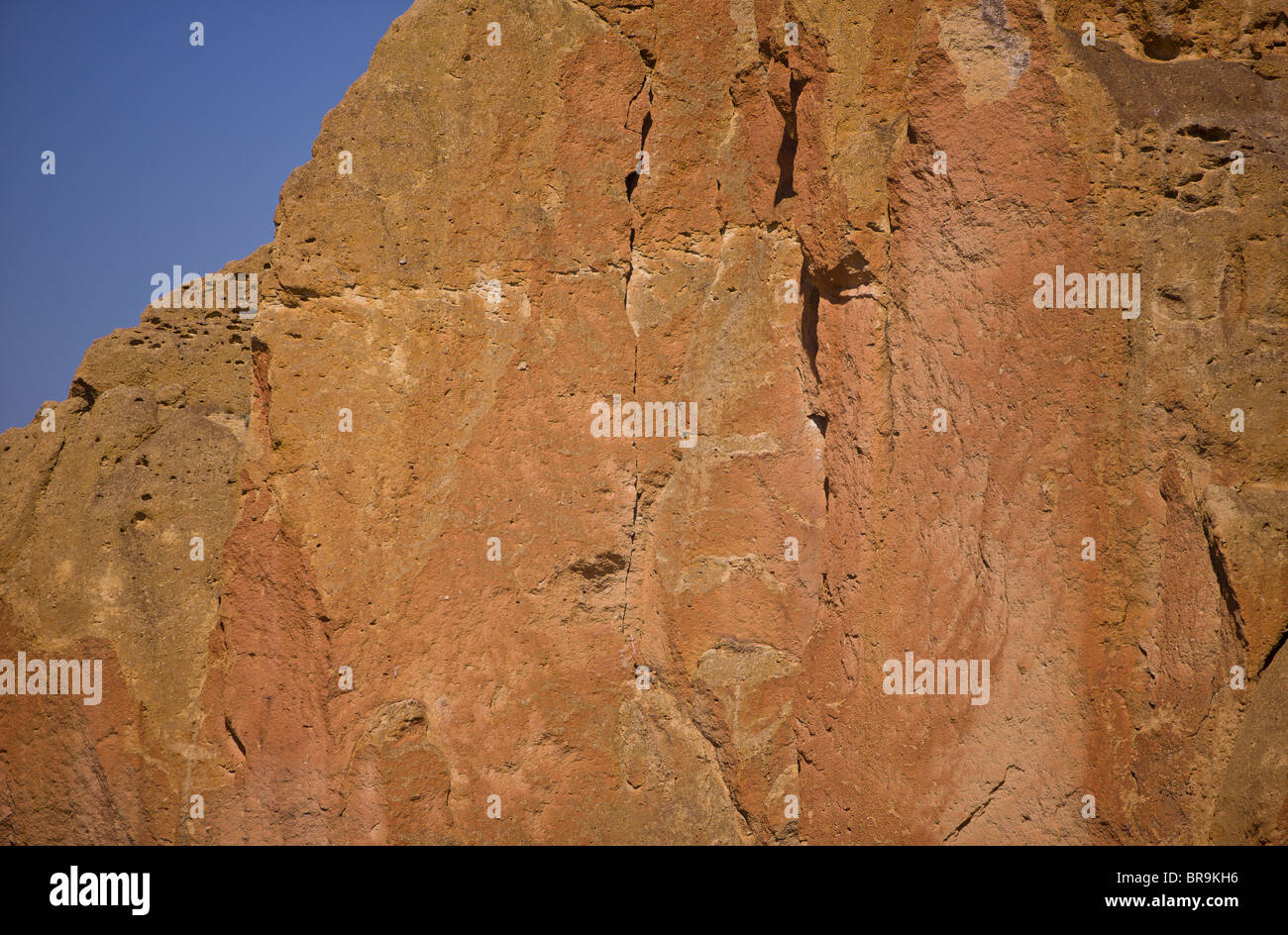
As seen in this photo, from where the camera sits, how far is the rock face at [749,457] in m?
3.83

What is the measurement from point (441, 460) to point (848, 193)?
2085 mm

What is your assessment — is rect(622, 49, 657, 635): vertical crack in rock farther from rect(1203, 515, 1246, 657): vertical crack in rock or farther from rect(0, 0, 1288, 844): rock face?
rect(1203, 515, 1246, 657): vertical crack in rock

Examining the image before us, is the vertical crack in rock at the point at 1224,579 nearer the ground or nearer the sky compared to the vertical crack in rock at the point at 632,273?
nearer the ground

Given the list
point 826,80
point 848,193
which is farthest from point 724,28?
point 848,193

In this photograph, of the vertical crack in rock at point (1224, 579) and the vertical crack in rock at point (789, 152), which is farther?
the vertical crack in rock at point (789, 152)

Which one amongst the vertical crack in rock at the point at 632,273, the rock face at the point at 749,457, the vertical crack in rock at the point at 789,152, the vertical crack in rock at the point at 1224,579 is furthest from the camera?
the vertical crack in rock at the point at 632,273

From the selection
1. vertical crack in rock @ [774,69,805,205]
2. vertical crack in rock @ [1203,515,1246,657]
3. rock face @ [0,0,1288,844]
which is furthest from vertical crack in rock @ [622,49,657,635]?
vertical crack in rock @ [1203,515,1246,657]

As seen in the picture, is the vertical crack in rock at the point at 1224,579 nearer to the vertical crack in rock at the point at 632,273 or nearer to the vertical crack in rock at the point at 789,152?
the vertical crack in rock at the point at 789,152

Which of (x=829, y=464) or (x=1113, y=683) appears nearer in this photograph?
(x=1113, y=683)

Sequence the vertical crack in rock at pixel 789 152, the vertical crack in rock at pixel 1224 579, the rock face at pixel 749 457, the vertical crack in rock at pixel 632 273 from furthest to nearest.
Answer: the vertical crack in rock at pixel 632 273 → the vertical crack in rock at pixel 789 152 → the rock face at pixel 749 457 → the vertical crack in rock at pixel 1224 579

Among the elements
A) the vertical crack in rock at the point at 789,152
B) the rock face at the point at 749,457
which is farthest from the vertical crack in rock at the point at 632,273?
the vertical crack in rock at the point at 789,152

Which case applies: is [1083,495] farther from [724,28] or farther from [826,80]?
[724,28]

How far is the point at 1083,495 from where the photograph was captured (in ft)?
12.6

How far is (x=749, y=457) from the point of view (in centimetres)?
472
